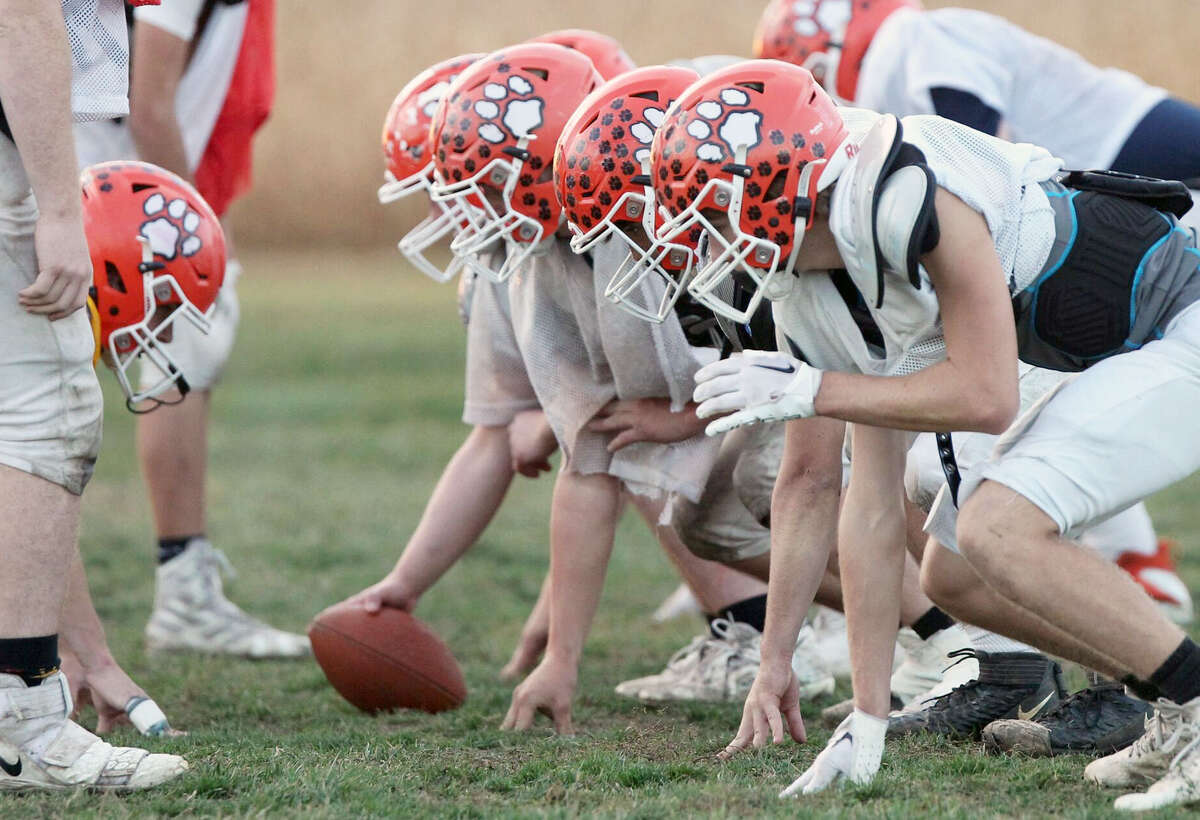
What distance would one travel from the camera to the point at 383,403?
33.3ft

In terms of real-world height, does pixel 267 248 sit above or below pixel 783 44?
below

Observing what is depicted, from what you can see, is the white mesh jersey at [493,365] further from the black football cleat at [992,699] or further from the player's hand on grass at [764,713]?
the black football cleat at [992,699]

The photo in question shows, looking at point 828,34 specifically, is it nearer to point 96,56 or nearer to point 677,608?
point 677,608

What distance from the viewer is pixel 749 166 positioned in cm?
261

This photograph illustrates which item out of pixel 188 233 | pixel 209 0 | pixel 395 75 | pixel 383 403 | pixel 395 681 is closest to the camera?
pixel 188 233

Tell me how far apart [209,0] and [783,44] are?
1.85 meters

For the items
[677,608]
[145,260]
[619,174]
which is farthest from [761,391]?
[677,608]

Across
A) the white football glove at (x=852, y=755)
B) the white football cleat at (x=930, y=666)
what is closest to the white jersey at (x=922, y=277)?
the white football glove at (x=852, y=755)

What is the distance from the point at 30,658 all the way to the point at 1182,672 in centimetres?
210

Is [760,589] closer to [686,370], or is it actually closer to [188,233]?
[686,370]

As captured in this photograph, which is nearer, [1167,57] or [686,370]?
[686,370]

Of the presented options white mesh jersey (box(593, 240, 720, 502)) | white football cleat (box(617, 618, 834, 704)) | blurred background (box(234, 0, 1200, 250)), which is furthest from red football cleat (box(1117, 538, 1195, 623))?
blurred background (box(234, 0, 1200, 250))

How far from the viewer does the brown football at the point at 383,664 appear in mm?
3783

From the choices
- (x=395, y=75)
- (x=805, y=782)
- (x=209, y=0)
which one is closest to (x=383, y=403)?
(x=209, y=0)
